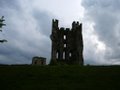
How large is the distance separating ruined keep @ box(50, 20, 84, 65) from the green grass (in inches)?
1619

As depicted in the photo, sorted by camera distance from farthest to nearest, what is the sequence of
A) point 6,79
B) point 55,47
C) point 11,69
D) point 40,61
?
point 55,47, point 40,61, point 11,69, point 6,79

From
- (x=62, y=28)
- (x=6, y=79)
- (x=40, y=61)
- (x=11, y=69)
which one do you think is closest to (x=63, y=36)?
(x=62, y=28)

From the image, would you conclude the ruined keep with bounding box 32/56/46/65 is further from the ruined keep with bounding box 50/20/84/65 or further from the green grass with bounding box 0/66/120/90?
the green grass with bounding box 0/66/120/90

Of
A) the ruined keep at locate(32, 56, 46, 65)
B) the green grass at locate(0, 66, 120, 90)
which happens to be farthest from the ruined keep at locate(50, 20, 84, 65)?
the green grass at locate(0, 66, 120, 90)

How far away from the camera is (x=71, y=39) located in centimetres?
8975

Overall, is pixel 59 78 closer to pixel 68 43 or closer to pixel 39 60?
pixel 39 60

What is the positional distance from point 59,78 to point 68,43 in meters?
52.6

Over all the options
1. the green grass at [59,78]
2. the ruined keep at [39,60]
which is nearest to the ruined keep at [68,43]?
the ruined keep at [39,60]

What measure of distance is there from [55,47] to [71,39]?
6.22 metres

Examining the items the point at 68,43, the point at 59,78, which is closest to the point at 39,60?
the point at 68,43

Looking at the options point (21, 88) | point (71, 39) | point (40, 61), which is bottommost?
point (21, 88)

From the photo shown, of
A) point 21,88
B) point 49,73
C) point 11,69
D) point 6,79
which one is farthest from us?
point 11,69

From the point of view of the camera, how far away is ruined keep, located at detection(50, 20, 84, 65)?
281ft

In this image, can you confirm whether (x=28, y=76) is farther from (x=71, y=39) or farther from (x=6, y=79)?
Result: (x=71, y=39)
